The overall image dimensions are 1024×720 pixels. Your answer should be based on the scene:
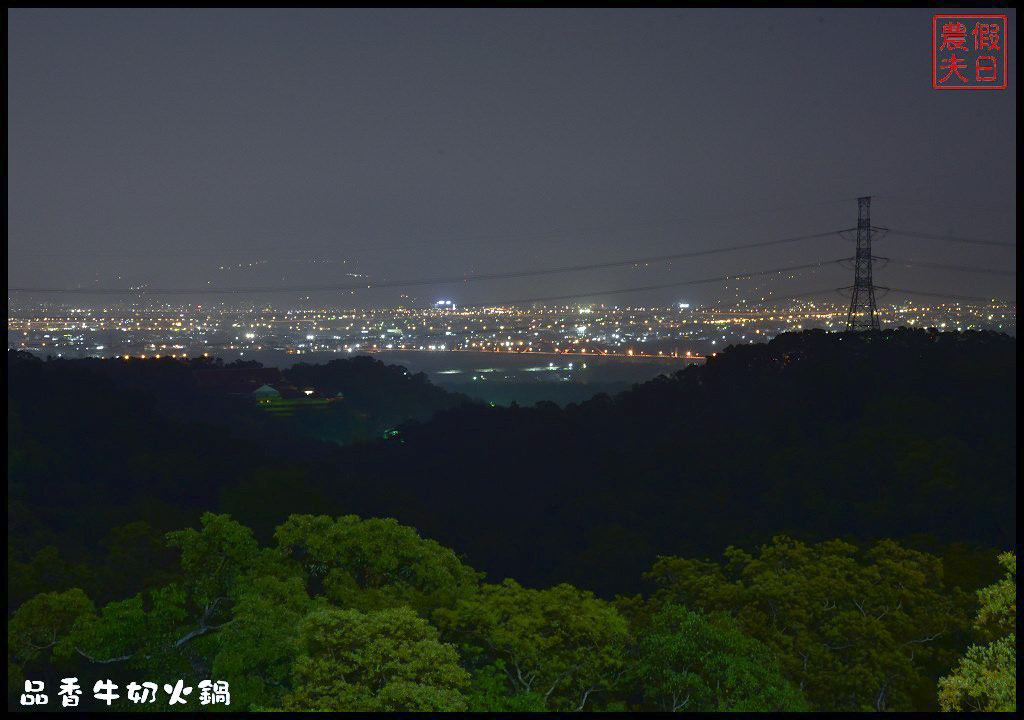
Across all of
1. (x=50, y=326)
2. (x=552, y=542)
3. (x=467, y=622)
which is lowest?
(x=552, y=542)

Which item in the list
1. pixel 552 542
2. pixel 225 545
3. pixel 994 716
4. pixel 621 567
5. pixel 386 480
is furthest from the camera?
pixel 386 480

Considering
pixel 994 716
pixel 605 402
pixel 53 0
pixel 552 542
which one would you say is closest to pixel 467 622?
pixel 994 716

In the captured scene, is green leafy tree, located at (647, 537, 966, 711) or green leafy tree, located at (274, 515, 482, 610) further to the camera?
green leafy tree, located at (274, 515, 482, 610)

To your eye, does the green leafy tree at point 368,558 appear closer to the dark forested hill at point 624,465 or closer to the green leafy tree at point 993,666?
the green leafy tree at point 993,666

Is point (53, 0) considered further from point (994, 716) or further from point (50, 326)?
point (50, 326)

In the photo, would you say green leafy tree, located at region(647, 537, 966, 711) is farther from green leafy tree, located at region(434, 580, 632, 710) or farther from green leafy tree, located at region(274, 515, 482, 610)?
green leafy tree, located at region(274, 515, 482, 610)

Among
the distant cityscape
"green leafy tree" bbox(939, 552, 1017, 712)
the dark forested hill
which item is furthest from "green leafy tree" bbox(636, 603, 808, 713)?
the distant cityscape
